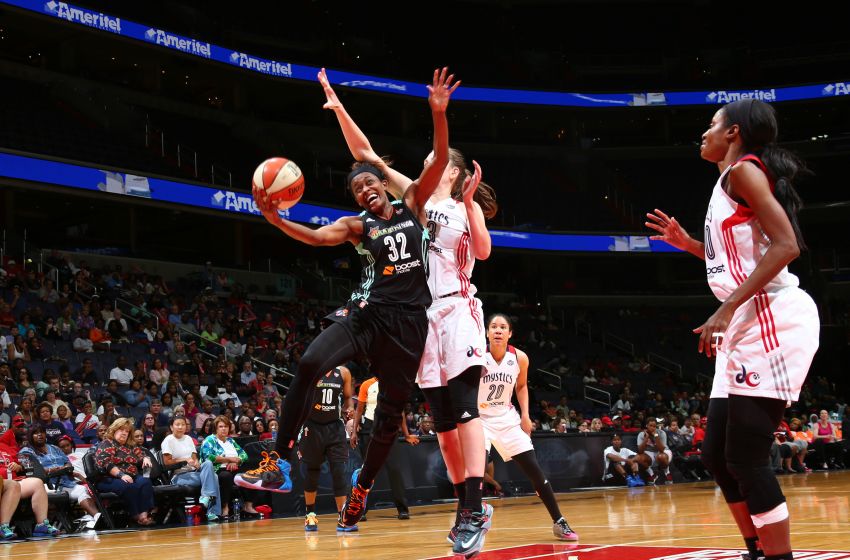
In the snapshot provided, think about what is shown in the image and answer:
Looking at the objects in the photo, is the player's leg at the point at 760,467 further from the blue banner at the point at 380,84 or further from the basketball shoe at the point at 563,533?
the blue banner at the point at 380,84

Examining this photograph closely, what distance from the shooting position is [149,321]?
67.6 feet

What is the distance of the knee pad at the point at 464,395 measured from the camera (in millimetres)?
5652

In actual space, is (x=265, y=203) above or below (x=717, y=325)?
above

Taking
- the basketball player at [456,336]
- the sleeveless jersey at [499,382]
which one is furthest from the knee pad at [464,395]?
the sleeveless jersey at [499,382]

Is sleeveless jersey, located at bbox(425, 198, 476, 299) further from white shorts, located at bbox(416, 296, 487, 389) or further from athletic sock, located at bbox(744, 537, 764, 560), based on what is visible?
athletic sock, located at bbox(744, 537, 764, 560)

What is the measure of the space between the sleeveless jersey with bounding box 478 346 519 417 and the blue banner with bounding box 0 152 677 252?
16368 millimetres

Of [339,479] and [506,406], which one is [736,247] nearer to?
[506,406]

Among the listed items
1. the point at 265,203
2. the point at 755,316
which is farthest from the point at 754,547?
the point at 265,203

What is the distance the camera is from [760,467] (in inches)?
147

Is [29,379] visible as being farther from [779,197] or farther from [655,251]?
[655,251]

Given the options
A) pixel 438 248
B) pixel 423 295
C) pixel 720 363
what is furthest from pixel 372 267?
pixel 720 363

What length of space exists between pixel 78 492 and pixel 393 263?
7.44 metres

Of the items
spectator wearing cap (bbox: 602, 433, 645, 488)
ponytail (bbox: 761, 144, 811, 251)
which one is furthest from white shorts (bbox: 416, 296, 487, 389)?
spectator wearing cap (bbox: 602, 433, 645, 488)

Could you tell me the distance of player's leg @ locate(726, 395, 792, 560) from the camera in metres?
3.71
